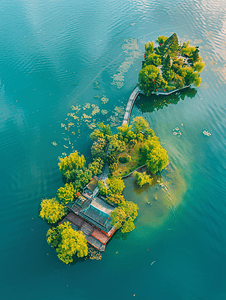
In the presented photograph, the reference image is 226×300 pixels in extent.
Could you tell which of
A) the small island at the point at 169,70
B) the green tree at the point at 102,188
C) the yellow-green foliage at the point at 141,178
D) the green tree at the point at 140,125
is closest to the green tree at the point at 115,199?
the green tree at the point at 102,188

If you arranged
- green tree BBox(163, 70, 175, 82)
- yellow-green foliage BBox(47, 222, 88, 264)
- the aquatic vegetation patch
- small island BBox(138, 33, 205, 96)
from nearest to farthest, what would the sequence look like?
yellow-green foliage BBox(47, 222, 88, 264)
small island BBox(138, 33, 205, 96)
green tree BBox(163, 70, 175, 82)
the aquatic vegetation patch

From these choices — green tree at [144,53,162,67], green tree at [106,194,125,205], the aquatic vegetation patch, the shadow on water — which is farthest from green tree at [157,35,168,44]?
green tree at [106,194,125,205]

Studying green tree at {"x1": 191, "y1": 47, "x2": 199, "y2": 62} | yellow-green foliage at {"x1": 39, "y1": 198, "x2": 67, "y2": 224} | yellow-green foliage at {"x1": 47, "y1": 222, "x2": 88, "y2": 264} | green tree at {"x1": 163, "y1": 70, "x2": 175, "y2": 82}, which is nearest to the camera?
yellow-green foliage at {"x1": 47, "y1": 222, "x2": 88, "y2": 264}

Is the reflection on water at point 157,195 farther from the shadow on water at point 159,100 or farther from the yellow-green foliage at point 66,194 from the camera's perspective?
the shadow on water at point 159,100

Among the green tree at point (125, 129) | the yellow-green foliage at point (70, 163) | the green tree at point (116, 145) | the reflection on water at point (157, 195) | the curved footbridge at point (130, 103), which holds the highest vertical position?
the curved footbridge at point (130, 103)

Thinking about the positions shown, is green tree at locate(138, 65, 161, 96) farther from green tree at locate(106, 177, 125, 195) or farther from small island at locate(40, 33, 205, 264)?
green tree at locate(106, 177, 125, 195)

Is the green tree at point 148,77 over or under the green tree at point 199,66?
under

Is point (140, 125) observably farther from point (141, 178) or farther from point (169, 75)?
point (169, 75)
